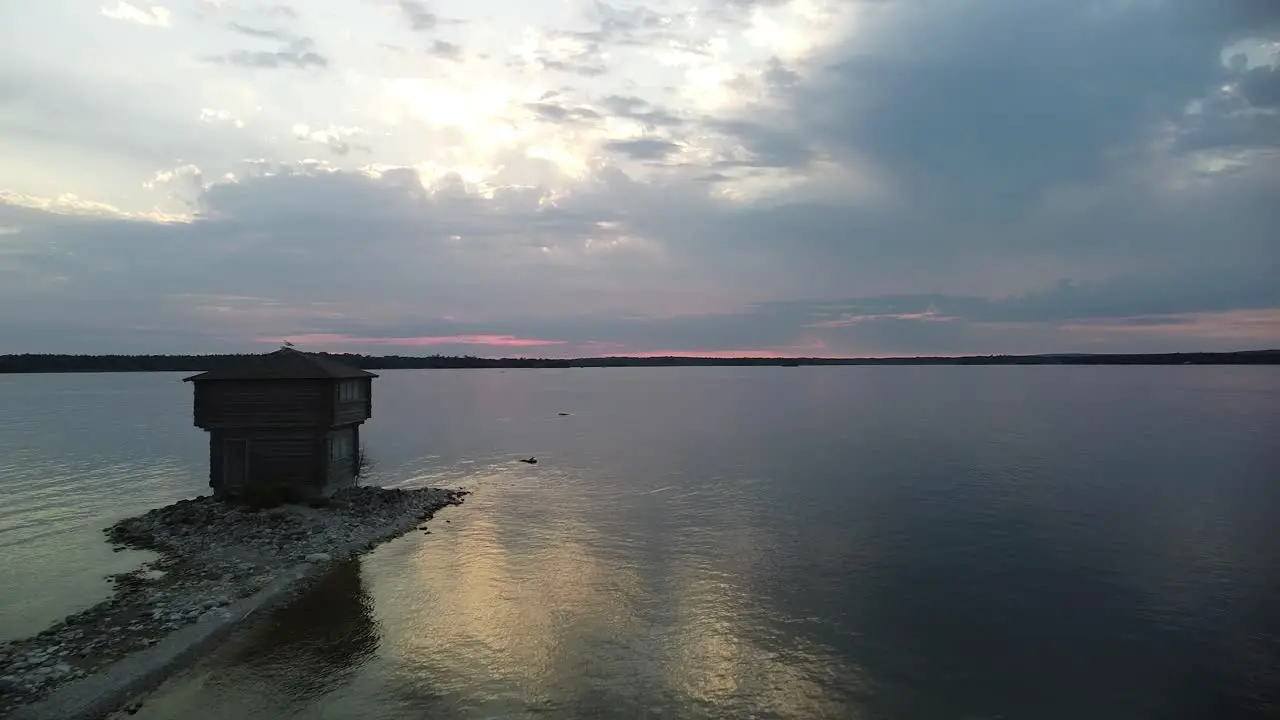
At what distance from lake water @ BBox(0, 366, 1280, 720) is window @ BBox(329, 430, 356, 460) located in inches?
202

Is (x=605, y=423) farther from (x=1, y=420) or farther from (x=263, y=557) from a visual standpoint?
(x=1, y=420)

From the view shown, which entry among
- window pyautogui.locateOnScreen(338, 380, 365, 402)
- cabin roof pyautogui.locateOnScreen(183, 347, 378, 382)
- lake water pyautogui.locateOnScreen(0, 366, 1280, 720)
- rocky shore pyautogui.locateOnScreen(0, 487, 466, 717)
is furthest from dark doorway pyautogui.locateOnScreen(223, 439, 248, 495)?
lake water pyautogui.locateOnScreen(0, 366, 1280, 720)

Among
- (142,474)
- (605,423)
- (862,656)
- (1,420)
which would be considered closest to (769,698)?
(862,656)

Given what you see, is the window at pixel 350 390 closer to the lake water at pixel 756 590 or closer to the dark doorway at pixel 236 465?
the dark doorway at pixel 236 465

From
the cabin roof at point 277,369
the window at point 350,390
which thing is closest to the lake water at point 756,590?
the window at point 350,390

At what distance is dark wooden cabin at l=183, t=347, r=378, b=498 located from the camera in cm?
2984

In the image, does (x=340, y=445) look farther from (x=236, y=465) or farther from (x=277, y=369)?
(x=277, y=369)

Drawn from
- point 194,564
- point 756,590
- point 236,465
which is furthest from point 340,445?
point 756,590

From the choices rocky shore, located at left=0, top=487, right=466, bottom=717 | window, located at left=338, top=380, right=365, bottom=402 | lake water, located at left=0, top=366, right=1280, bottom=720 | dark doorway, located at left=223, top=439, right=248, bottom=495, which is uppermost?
window, located at left=338, top=380, right=365, bottom=402

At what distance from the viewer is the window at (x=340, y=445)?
3192 centimetres

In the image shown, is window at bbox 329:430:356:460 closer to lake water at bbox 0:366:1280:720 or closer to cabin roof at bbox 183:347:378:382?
cabin roof at bbox 183:347:378:382

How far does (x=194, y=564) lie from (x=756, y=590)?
57.0 ft

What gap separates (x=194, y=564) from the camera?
23.6m

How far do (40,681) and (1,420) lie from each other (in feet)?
307
